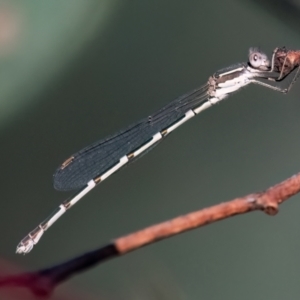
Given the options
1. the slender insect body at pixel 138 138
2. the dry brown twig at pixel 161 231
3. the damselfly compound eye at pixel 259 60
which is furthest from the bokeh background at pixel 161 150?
the dry brown twig at pixel 161 231

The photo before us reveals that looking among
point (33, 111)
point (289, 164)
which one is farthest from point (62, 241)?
point (289, 164)

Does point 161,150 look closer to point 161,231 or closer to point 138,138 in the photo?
point 138,138

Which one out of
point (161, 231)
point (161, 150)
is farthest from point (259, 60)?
point (161, 231)

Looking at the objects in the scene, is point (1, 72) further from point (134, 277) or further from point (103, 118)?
point (134, 277)

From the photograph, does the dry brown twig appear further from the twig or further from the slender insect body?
the slender insect body

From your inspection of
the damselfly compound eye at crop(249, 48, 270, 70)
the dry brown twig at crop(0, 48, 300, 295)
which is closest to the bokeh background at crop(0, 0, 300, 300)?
the damselfly compound eye at crop(249, 48, 270, 70)
